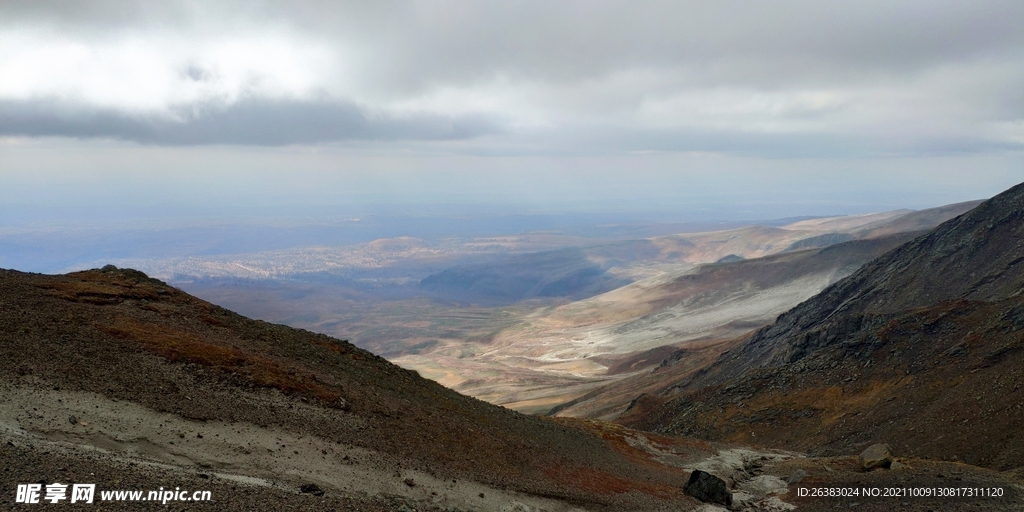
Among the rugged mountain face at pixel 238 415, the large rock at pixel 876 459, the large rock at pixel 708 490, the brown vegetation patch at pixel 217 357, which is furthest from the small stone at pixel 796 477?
the brown vegetation patch at pixel 217 357

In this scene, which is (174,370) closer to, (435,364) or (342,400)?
(342,400)

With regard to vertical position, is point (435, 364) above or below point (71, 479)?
below

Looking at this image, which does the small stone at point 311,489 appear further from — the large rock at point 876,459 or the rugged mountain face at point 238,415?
the large rock at point 876,459

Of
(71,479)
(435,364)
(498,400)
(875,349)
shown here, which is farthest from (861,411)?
(435,364)

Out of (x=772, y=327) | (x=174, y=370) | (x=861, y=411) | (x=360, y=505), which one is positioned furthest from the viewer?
(x=772, y=327)

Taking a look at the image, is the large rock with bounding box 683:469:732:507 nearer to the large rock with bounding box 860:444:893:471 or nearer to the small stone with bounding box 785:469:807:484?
the small stone with bounding box 785:469:807:484

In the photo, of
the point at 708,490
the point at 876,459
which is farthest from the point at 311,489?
the point at 876,459

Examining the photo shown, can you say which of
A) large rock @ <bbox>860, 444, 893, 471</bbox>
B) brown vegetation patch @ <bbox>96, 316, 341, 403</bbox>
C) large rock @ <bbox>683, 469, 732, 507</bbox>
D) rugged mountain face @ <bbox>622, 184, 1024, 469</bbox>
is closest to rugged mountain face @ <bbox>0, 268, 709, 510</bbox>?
brown vegetation patch @ <bbox>96, 316, 341, 403</bbox>
